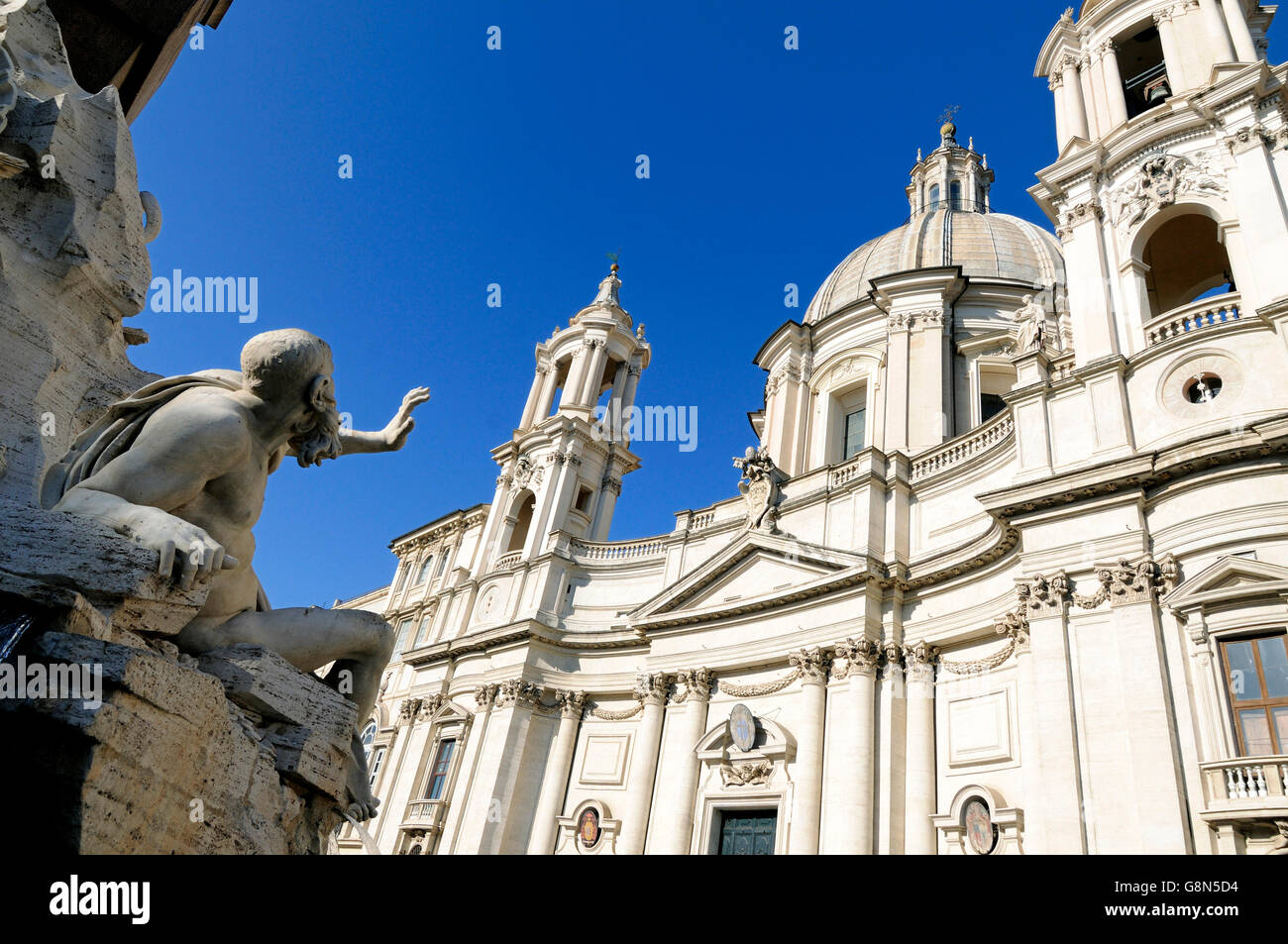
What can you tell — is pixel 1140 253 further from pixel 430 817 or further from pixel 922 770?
pixel 430 817

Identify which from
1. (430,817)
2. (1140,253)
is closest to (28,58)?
(1140,253)

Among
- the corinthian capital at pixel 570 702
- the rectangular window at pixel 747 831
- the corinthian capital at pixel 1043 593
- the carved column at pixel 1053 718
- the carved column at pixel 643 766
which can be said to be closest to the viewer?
the carved column at pixel 1053 718

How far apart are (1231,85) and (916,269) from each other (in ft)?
34.8

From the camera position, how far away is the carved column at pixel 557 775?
20.7m

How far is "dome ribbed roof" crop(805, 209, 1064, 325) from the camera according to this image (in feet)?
88.2

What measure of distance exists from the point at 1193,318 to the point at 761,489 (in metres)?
10.3

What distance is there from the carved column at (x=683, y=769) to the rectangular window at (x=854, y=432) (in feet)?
29.8

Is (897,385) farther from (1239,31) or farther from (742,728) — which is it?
(742,728)

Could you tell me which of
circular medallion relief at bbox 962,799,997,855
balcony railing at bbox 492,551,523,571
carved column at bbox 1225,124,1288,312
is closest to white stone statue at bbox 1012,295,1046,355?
carved column at bbox 1225,124,1288,312

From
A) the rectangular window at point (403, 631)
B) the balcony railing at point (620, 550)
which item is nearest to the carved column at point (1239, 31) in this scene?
the balcony railing at point (620, 550)

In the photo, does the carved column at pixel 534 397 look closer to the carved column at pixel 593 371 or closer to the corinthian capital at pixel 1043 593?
the carved column at pixel 593 371

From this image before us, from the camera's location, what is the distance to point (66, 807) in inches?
80.7

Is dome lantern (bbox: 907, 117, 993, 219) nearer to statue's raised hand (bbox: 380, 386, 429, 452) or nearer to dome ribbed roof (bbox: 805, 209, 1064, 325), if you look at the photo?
dome ribbed roof (bbox: 805, 209, 1064, 325)

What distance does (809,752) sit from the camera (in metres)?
16.6
